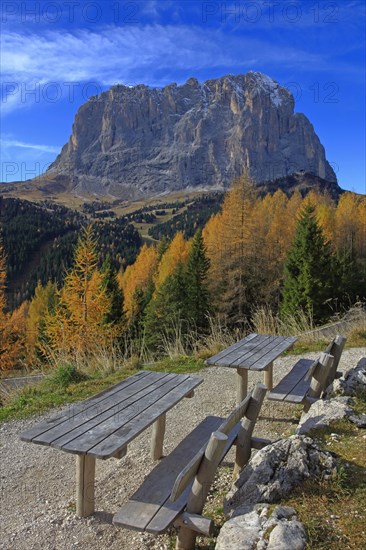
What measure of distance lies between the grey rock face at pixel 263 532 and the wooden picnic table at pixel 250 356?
266cm

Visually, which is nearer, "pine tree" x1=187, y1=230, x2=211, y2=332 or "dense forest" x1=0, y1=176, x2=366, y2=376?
"dense forest" x1=0, y1=176, x2=366, y2=376

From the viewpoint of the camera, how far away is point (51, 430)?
3.67 meters

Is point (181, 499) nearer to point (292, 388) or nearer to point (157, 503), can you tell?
point (157, 503)

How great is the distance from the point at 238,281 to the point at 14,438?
22.9 m

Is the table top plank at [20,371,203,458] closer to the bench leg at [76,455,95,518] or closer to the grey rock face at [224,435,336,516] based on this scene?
the bench leg at [76,455,95,518]

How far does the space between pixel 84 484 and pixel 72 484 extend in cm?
104

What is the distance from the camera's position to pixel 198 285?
3127 cm

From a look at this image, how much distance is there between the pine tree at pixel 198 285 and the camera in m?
30.2

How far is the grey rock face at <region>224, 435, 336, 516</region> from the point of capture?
3203 millimetres

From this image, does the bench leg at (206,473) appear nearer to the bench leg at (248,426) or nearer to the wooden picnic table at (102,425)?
the wooden picnic table at (102,425)

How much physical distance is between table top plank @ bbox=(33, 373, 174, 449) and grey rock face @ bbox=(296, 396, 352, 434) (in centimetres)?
164

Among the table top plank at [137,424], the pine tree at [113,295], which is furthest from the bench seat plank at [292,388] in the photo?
the pine tree at [113,295]

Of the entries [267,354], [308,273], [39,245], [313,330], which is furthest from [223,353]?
[39,245]

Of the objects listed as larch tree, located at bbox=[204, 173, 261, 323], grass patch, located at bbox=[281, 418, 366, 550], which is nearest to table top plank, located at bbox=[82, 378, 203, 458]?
grass patch, located at bbox=[281, 418, 366, 550]
